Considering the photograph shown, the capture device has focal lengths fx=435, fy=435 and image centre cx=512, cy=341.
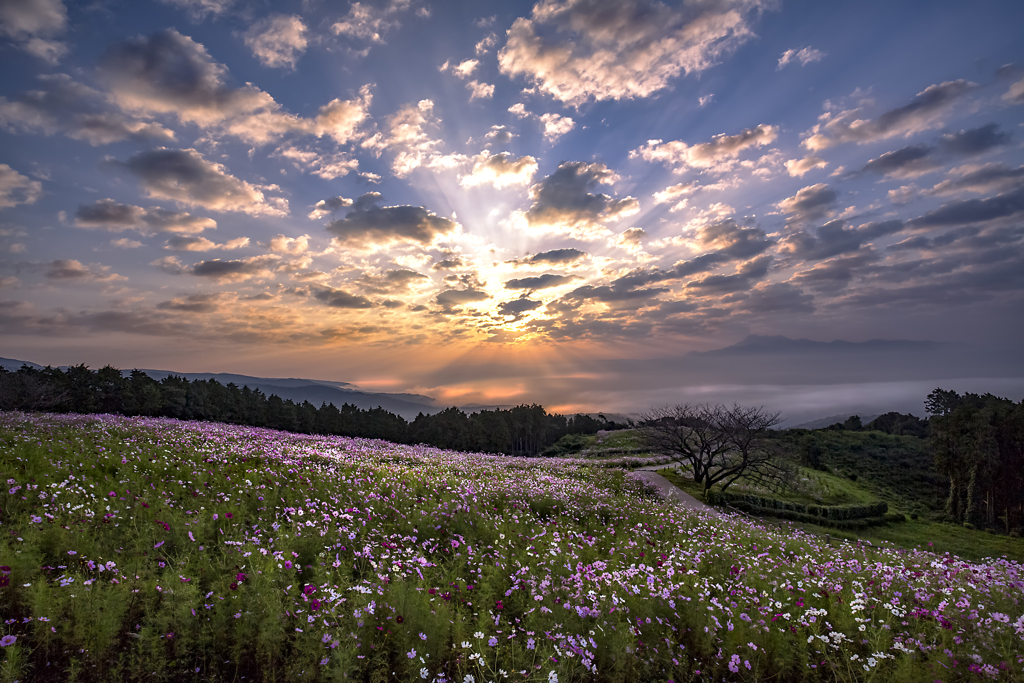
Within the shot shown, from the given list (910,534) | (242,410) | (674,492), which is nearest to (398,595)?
(674,492)

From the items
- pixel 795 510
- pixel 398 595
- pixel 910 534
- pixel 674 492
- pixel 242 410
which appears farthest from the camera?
pixel 242 410

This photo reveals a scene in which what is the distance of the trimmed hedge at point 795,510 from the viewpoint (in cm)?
2383

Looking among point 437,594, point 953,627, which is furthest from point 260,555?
point 953,627

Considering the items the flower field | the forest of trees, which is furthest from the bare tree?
the forest of trees

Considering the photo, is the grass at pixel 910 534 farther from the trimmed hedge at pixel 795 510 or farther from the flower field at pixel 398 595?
the flower field at pixel 398 595

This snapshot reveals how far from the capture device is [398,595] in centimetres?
563

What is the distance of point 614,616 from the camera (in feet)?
19.9

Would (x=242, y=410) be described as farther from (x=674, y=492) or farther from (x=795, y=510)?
(x=795, y=510)

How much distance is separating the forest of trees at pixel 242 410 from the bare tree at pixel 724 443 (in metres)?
31.5

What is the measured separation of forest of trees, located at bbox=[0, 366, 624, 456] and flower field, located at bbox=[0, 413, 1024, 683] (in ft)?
119

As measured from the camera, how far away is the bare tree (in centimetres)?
2822

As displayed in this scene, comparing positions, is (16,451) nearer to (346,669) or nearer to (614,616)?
(346,669)

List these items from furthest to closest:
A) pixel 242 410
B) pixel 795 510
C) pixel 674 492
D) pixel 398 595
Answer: pixel 242 410 < pixel 795 510 < pixel 674 492 < pixel 398 595

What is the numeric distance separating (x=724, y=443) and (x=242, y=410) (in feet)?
158
